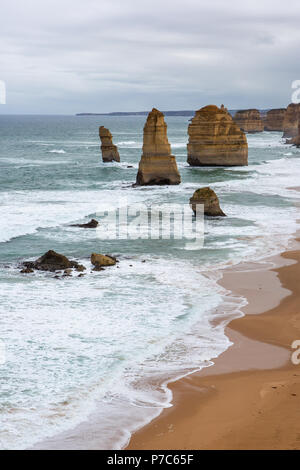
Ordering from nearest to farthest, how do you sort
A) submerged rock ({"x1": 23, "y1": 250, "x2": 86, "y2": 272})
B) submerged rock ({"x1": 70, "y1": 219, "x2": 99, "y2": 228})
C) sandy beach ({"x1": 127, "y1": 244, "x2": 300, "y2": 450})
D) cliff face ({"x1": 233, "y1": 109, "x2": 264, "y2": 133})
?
sandy beach ({"x1": 127, "y1": 244, "x2": 300, "y2": 450}), submerged rock ({"x1": 23, "y1": 250, "x2": 86, "y2": 272}), submerged rock ({"x1": 70, "y1": 219, "x2": 99, "y2": 228}), cliff face ({"x1": 233, "y1": 109, "x2": 264, "y2": 133})

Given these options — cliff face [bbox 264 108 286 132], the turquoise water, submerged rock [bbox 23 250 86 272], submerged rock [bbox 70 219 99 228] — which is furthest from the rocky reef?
cliff face [bbox 264 108 286 132]

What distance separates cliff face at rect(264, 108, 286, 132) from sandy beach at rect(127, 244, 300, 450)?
14331 cm

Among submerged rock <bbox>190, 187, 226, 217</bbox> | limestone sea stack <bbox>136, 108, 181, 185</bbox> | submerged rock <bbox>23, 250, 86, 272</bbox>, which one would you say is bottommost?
submerged rock <bbox>23, 250, 86, 272</bbox>

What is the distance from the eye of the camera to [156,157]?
46.2m

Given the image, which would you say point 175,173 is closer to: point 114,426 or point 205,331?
point 205,331

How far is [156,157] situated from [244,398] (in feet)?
118

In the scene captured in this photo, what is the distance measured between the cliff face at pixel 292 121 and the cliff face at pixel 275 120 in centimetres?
2702

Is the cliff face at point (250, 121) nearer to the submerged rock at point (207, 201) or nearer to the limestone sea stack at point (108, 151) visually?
the limestone sea stack at point (108, 151)

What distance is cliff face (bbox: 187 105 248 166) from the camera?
58594 millimetres

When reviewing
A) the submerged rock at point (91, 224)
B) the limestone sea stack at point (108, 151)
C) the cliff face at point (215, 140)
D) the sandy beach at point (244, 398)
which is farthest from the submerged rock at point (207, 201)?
the limestone sea stack at point (108, 151)

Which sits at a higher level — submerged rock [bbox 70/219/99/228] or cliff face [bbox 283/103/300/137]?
cliff face [bbox 283/103/300/137]

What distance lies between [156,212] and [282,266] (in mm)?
14334

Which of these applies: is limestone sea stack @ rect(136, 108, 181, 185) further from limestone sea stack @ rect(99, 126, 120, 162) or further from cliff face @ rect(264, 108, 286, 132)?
cliff face @ rect(264, 108, 286, 132)

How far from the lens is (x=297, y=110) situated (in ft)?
405
